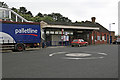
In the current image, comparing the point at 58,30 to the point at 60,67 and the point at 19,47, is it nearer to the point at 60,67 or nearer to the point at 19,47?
the point at 19,47

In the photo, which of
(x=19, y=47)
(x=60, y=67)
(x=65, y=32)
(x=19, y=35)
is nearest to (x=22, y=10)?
(x=65, y=32)

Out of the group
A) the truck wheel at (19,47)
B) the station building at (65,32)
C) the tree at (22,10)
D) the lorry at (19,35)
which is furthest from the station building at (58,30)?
the tree at (22,10)

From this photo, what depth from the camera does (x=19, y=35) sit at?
1683cm

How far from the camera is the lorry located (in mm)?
15875

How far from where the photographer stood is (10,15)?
31672mm

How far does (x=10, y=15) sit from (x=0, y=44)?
17919mm

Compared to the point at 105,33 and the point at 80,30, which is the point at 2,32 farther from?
the point at 105,33

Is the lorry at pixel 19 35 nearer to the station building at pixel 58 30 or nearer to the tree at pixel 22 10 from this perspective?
the station building at pixel 58 30

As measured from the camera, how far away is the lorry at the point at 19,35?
15.9 meters

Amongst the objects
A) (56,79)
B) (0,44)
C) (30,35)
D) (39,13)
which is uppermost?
(39,13)

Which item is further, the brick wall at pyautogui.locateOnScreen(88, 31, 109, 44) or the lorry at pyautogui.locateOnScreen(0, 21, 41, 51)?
the brick wall at pyautogui.locateOnScreen(88, 31, 109, 44)

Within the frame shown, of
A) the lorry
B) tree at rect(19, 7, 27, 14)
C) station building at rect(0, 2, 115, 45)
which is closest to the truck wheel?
the lorry

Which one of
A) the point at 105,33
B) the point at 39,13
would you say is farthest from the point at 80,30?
the point at 39,13

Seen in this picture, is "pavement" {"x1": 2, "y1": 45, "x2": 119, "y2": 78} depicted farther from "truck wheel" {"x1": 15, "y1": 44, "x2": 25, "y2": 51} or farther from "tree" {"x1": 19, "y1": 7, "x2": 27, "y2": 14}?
"tree" {"x1": 19, "y1": 7, "x2": 27, "y2": 14}
